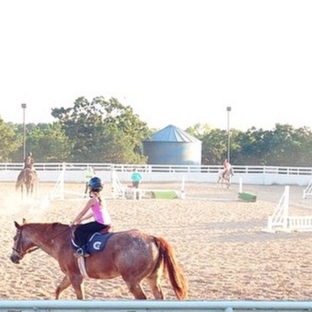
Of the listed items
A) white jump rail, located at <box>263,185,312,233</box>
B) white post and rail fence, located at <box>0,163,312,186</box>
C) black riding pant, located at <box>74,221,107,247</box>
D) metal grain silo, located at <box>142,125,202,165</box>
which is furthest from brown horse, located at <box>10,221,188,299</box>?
metal grain silo, located at <box>142,125,202,165</box>

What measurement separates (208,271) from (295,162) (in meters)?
54.2

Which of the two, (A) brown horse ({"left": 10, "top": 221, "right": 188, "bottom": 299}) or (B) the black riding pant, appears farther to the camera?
(B) the black riding pant

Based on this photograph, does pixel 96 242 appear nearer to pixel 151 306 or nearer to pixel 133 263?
pixel 133 263

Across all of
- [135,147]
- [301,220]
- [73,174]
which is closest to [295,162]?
[135,147]

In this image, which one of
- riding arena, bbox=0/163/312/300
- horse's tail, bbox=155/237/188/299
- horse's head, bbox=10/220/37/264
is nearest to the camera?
horse's tail, bbox=155/237/188/299

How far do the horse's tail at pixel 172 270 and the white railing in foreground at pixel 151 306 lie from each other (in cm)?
378

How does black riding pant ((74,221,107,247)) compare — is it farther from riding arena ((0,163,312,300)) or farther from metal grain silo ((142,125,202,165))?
metal grain silo ((142,125,202,165))

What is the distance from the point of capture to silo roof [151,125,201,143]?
6500cm

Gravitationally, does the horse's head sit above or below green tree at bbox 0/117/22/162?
below

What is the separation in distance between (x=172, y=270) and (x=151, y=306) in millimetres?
3849

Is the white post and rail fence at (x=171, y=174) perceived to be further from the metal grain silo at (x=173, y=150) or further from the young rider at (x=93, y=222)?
the young rider at (x=93, y=222)

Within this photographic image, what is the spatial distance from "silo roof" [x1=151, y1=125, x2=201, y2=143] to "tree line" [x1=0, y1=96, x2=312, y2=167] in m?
2.56

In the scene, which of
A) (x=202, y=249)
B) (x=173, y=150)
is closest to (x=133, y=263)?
(x=202, y=249)

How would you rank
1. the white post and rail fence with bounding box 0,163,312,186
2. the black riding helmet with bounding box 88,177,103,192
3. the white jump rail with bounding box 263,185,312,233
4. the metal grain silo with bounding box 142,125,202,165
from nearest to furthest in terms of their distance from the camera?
the black riding helmet with bounding box 88,177,103,192
the white jump rail with bounding box 263,185,312,233
the white post and rail fence with bounding box 0,163,312,186
the metal grain silo with bounding box 142,125,202,165
